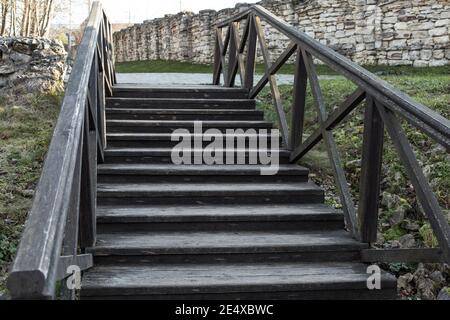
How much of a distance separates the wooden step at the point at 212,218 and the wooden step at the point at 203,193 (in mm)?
68

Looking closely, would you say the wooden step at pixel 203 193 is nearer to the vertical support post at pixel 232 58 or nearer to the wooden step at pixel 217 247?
the wooden step at pixel 217 247

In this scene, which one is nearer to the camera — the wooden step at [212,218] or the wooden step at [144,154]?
the wooden step at [212,218]

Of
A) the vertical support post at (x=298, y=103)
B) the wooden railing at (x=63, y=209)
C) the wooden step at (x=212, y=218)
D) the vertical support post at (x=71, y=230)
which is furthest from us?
the vertical support post at (x=298, y=103)

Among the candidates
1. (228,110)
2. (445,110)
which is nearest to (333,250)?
(228,110)

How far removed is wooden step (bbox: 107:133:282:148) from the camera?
4039mm

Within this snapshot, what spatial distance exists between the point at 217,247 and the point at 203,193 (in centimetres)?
60

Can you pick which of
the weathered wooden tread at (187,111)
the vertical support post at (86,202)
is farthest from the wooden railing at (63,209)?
the weathered wooden tread at (187,111)

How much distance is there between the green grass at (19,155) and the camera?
3.37m

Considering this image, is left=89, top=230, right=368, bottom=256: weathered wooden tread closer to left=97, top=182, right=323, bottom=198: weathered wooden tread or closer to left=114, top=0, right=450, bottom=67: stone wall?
left=97, top=182, right=323, bottom=198: weathered wooden tread

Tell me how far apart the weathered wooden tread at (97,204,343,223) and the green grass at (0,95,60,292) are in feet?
2.13

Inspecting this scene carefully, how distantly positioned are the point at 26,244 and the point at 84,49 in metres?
2.12

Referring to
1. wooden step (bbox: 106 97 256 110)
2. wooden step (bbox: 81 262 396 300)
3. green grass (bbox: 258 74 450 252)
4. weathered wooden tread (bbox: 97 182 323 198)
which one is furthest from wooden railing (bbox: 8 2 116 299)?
green grass (bbox: 258 74 450 252)
